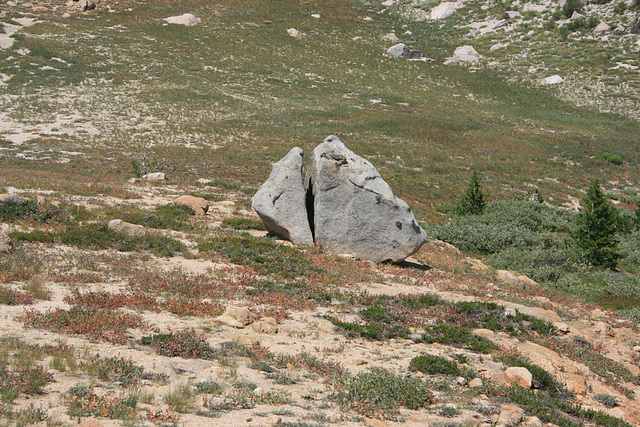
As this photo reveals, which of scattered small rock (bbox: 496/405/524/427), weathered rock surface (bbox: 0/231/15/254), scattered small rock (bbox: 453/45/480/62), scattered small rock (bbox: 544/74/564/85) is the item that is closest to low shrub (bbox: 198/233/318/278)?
weathered rock surface (bbox: 0/231/15/254)

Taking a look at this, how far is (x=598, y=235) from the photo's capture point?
23.7 m

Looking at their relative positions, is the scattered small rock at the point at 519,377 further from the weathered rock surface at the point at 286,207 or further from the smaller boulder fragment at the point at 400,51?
the smaller boulder fragment at the point at 400,51

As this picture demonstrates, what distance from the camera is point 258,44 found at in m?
82.0

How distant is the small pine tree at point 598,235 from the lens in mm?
23094

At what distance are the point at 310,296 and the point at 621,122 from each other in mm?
66006

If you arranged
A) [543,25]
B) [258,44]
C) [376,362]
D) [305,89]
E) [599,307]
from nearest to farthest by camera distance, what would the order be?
[376,362], [599,307], [305,89], [258,44], [543,25]

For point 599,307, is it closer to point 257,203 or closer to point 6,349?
point 257,203

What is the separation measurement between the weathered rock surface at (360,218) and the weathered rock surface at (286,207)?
0.68 meters

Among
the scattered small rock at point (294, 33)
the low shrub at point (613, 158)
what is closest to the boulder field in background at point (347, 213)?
the low shrub at point (613, 158)

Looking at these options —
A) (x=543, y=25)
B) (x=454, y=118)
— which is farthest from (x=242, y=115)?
(x=543, y=25)

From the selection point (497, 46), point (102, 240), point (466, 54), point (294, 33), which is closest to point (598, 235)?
point (102, 240)

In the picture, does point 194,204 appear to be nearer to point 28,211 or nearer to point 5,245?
point 28,211

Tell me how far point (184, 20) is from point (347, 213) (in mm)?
80544

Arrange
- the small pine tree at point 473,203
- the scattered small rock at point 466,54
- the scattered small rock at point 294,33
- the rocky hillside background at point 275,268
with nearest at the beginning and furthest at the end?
the rocky hillside background at point 275,268 < the small pine tree at point 473,203 < the scattered small rock at point 466,54 < the scattered small rock at point 294,33
